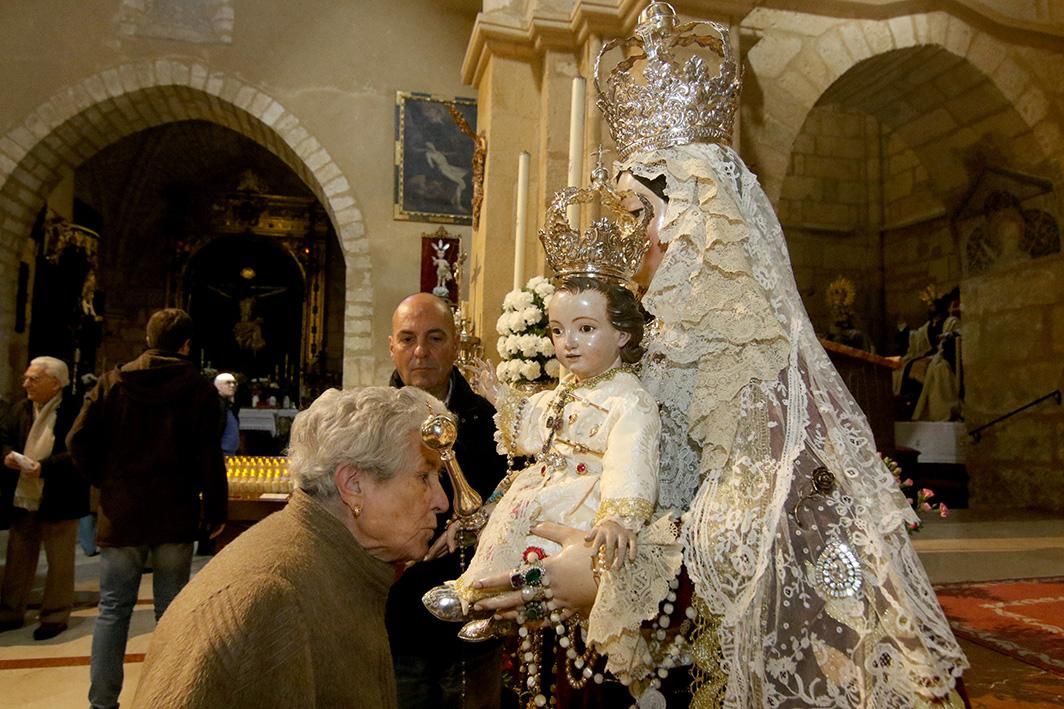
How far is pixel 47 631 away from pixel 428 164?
7.30 meters

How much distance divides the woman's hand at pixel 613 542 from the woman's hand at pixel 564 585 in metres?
0.05

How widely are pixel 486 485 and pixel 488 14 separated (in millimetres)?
3886

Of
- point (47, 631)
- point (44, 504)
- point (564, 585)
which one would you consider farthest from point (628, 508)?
point (47, 631)

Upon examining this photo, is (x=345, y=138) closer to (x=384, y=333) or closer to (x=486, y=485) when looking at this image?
(x=384, y=333)

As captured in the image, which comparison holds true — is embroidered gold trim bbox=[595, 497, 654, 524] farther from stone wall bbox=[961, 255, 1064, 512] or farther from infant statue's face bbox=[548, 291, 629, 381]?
stone wall bbox=[961, 255, 1064, 512]

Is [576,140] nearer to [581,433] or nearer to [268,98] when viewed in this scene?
[581,433]

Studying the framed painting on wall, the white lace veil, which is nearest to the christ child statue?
the white lace veil

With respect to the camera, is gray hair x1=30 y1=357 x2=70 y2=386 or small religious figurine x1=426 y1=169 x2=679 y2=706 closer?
small religious figurine x1=426 y1=169 x2=679 y2=706

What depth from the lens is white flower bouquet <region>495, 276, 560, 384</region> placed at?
352 cm

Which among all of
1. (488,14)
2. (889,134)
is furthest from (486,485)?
(889,134)

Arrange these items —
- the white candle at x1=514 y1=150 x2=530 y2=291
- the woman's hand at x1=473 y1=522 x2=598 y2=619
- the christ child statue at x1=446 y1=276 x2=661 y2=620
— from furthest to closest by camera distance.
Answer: the white candle at x1=514 y1=150 x2=530 y2=291 → the christ child statue at x1=446 y1=276 x2=661 y2=620 → the woman's hand at x1=473 y1=522 x2=598 y2=619

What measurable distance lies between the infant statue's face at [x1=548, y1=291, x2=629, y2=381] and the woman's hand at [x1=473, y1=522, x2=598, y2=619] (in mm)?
484

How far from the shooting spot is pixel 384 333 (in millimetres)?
9906

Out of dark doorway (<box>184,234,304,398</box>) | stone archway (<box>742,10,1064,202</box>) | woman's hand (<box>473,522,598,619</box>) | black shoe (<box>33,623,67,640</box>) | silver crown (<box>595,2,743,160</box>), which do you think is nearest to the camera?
woman's hand (<box>473,522,598,619</box>)
